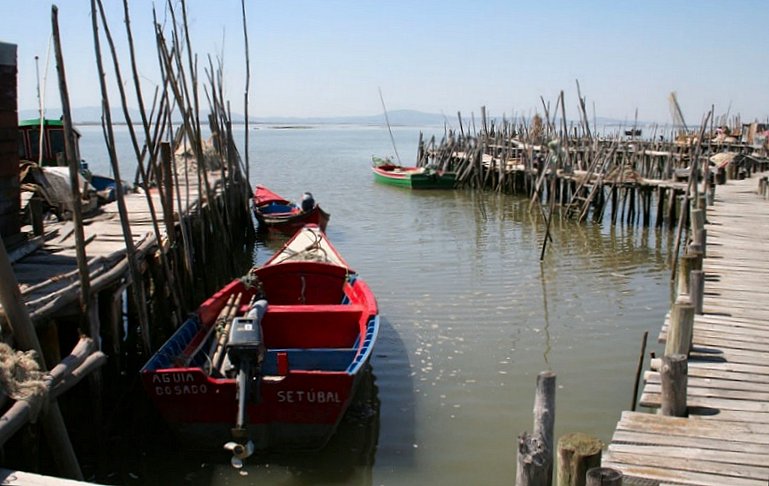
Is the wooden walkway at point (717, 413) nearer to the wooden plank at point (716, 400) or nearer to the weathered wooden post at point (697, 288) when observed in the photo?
the wooden plank at point (716, 400)

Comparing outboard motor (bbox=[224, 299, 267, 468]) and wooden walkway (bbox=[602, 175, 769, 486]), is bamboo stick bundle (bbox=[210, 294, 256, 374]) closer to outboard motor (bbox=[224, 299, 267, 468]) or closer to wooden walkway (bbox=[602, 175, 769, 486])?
outboard motor (bbox=[224, 299, 267, 468])

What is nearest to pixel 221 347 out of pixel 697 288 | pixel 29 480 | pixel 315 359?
pixel 315 359

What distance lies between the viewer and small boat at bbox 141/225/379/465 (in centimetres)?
668

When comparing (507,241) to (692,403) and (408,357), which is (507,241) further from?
(692,403)

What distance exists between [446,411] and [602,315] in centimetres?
456

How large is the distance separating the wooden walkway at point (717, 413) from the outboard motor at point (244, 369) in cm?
305

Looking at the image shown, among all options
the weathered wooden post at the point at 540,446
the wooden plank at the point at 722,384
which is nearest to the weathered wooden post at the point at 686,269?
the wooden plank at the point at 722,384

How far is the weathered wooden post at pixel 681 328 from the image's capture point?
6.36m

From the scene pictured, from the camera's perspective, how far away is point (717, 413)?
5.61 meters

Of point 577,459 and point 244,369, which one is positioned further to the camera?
point 244,369

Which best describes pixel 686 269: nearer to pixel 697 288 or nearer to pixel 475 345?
pixel 697 288

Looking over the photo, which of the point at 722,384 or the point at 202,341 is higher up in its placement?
the point at 722,384

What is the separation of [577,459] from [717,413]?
2.12 m

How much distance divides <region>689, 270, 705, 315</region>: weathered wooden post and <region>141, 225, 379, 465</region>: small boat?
3372 mm
